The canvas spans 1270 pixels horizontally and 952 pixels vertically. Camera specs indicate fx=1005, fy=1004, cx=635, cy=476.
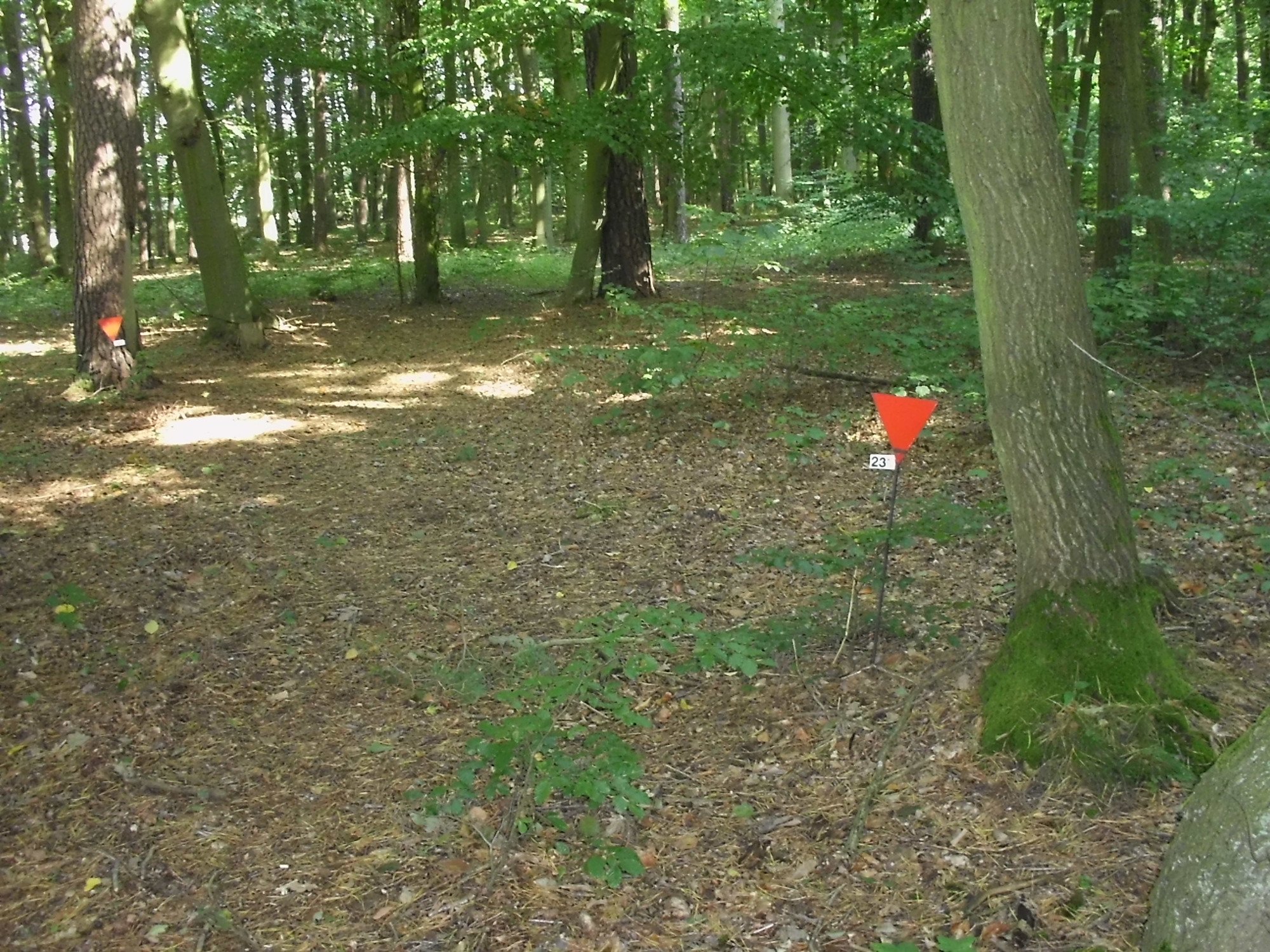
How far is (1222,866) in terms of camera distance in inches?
105

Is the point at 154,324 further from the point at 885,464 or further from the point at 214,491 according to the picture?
the point at 885,464

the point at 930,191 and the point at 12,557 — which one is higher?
the point at 930,191

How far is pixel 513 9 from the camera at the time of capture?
1255 cm

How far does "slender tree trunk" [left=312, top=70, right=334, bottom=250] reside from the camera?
24.4 m

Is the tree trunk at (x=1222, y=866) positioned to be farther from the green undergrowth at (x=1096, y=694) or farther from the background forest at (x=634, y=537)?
the green undergrowth at (x=1096, y=694)

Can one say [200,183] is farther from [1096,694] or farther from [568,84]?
[1096,694]

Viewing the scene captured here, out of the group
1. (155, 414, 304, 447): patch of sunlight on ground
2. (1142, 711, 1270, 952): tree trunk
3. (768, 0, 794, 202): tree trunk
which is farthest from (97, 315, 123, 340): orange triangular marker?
(768, 0, 794, 202): tree trunk

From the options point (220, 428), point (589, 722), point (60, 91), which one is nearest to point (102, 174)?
point (220, 428)

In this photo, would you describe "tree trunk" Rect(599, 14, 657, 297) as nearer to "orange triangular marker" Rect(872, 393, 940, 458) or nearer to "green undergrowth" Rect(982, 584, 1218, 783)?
"orange triangular marker" Rect(872, 393, 940, 458)

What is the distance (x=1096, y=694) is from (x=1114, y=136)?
896 cm

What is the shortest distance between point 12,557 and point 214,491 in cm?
170

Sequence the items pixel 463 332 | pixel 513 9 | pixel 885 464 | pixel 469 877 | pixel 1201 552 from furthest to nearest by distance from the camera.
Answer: pixel 463 332
pixel 513 9
pixel 1201 552
pixel 885 464
pixel 469 877

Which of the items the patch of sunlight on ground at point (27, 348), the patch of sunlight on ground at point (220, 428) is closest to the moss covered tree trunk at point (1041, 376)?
the patch of sunlight on ground at point (220, 428)

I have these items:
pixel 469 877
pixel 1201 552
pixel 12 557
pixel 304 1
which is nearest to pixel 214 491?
pixel 12 557
